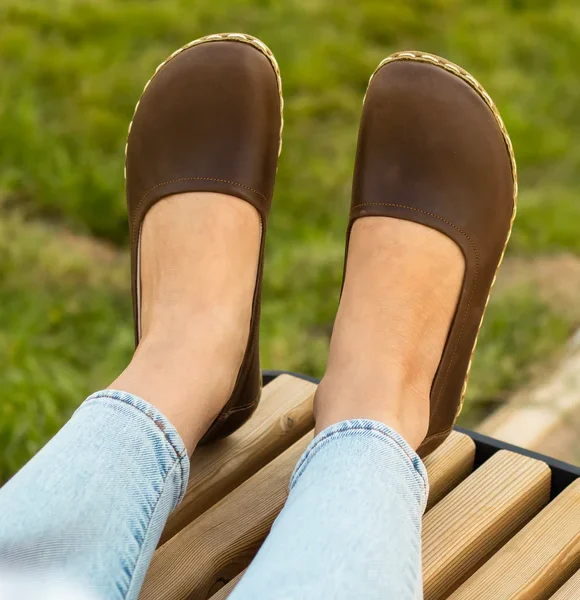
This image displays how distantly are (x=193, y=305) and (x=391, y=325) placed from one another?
0.27m

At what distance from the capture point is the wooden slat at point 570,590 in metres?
0.95

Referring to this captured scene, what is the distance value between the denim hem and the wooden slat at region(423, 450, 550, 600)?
0.14 m

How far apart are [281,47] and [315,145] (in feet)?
1.50

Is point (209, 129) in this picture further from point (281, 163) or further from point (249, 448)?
point (281, 163)

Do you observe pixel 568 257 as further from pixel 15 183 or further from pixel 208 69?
pixel 15 183

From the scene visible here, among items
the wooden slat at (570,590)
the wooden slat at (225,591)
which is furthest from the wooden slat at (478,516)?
the wooden slat at (225,591)

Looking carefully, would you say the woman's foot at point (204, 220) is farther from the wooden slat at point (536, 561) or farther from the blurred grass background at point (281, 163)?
the blurred grass background at point (281, 163)

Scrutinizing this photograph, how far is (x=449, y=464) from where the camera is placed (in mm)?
1180

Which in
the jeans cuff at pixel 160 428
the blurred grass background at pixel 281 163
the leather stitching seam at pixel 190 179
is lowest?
the blurred grass background at pixel 281 163

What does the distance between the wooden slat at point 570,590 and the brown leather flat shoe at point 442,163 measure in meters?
0.33

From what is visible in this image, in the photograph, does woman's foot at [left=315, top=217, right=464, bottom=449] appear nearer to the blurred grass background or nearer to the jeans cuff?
the jeans cuff

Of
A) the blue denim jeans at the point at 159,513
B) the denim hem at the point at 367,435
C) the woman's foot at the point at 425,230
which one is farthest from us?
the woman's foot at the point at 425,230

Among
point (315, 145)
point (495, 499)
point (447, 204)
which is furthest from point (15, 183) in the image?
point (495, 499)

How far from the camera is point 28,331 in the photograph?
5.92ft
